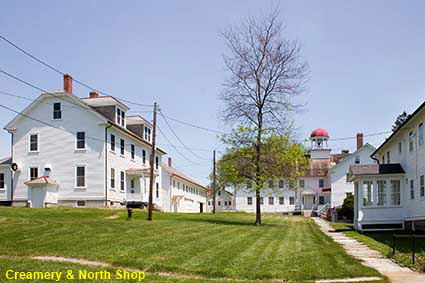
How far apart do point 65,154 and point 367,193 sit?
71.1 ft

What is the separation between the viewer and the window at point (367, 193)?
93.2ft

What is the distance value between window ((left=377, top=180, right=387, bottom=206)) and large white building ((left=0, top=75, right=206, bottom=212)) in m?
19.2

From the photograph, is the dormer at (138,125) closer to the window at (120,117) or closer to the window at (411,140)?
the window at (120,117)

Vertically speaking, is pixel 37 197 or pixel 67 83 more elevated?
pixel 67 83

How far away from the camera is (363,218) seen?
1113 inches

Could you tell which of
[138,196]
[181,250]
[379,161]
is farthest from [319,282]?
[138,196]

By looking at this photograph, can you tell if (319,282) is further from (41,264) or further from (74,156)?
(74,156)

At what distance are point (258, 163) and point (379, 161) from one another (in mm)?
12311

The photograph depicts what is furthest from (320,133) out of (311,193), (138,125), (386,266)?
(386,266)

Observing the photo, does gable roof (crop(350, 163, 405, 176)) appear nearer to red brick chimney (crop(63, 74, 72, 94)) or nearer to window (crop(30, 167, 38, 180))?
red brick chimney (crop(63, 74, 72, 94))

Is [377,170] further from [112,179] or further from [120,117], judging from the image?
[120,117]

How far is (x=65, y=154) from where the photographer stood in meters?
38.4

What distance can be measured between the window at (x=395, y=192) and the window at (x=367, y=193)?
1086 millimetres

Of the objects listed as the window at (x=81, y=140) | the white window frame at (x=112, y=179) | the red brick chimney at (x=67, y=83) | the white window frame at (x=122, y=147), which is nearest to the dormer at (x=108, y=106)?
the white window frame at (x=122, y=147)
